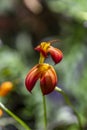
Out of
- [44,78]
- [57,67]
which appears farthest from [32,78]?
[57,67]

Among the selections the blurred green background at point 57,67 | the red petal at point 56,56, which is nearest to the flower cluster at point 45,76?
the red petal at point 56,56

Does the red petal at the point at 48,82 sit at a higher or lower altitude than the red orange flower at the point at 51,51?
lower

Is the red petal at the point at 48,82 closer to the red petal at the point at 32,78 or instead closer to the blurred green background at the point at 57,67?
the red petal at the point at 32,78

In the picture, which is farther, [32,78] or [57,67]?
[57,67]

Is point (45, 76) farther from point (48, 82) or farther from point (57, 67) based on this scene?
point (57, 67)

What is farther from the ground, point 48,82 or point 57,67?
point 57,67

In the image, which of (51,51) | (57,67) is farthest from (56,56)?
(57,67)

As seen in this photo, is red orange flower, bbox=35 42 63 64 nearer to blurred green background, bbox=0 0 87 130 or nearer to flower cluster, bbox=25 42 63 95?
flower cluster, bbox=25 42 63 95

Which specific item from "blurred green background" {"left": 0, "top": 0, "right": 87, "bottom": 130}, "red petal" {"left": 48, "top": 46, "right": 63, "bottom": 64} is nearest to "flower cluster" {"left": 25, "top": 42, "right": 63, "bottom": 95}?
"red petal" {"left": 48, "top": 46, "right": 63, "bottom": 64}

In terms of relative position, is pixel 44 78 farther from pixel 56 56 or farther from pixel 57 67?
pixel 57 67
